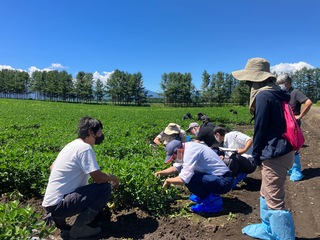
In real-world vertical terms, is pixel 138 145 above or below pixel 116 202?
above

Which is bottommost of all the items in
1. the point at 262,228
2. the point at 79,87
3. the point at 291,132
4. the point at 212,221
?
the point at 212,221

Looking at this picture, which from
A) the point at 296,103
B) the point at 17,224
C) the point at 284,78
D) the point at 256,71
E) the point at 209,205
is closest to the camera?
the point at 17,224

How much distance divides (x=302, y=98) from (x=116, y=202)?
14.0 feet

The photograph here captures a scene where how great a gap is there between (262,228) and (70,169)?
265 cm

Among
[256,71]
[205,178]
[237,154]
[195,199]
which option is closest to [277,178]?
[205,178]

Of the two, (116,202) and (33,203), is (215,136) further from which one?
(33,203)

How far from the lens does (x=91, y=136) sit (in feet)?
11.9

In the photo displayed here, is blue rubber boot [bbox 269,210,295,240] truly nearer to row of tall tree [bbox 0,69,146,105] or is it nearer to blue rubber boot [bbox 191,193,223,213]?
blue rubber boot [bbox 191,193,223,213]

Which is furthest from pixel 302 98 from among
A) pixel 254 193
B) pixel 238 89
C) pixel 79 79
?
pixel 79 79

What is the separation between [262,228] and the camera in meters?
3.61

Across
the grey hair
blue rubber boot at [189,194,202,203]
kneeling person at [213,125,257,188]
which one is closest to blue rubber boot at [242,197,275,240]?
blue rubber boot at [189,194,202,203]

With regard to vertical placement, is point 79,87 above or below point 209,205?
above

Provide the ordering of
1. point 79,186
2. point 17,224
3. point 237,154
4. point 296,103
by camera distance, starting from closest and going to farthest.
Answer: point 17,224 < point 79,186 < point 237,154 < point 296,103

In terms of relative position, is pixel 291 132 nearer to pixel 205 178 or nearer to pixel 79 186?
pixel 205 178
